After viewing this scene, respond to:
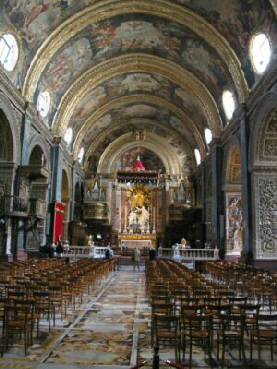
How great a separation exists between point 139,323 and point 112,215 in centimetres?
2736

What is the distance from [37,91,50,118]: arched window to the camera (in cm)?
2158

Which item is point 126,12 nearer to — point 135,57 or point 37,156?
point 135,57

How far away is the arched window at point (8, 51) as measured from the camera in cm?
1623

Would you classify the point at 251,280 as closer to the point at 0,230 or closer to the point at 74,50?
the point at 0,230

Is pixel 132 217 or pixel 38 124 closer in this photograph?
pixel 38 124

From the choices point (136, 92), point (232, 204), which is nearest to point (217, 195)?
point (232, 204)

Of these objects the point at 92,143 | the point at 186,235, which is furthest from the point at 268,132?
the point at 92,143

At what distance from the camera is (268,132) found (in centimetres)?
1688

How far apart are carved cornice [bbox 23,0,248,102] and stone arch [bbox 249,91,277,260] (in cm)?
246

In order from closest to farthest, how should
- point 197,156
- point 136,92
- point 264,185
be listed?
1. point 264,185
2. point 136,92
3. point 197,156

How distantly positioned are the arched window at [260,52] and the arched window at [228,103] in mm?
3891

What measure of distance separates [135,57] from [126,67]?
108 cm

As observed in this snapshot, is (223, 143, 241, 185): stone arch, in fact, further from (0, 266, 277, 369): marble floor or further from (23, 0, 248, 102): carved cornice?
(0, 266, 277, 369): marble floor

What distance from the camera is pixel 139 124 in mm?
34250
